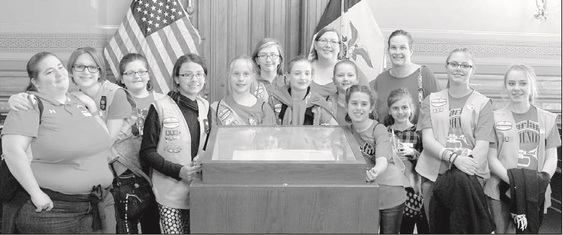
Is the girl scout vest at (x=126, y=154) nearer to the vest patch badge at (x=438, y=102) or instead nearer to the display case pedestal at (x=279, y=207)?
the display case pedestal at (x=279, y=207)

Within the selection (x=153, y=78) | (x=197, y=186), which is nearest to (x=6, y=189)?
(x=197, y=186)

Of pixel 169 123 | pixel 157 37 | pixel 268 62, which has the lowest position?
pixel 169 123

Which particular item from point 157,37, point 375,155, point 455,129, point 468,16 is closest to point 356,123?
point 375,155

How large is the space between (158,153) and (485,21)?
3558 mm

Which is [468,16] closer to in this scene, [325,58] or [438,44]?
[438,44]

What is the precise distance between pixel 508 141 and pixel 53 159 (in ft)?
7.32

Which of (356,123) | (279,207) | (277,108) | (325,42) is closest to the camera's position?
(279,207)

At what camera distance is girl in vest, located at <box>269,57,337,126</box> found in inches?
132

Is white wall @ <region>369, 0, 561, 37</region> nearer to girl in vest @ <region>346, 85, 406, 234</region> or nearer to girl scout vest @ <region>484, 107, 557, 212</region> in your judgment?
girl scout vest @ <region>484, 107, 557, 212</region>

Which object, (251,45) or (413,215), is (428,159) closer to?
(413,215)

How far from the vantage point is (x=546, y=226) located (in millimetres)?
4387

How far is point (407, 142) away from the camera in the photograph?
336 centimetres

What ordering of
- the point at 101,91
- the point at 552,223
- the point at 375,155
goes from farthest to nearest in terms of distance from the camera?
the point at 552,223
the point at 101,91
the point at 375,155

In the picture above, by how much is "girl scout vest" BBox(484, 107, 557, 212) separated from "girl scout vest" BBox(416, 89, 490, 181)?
0.12 metres
